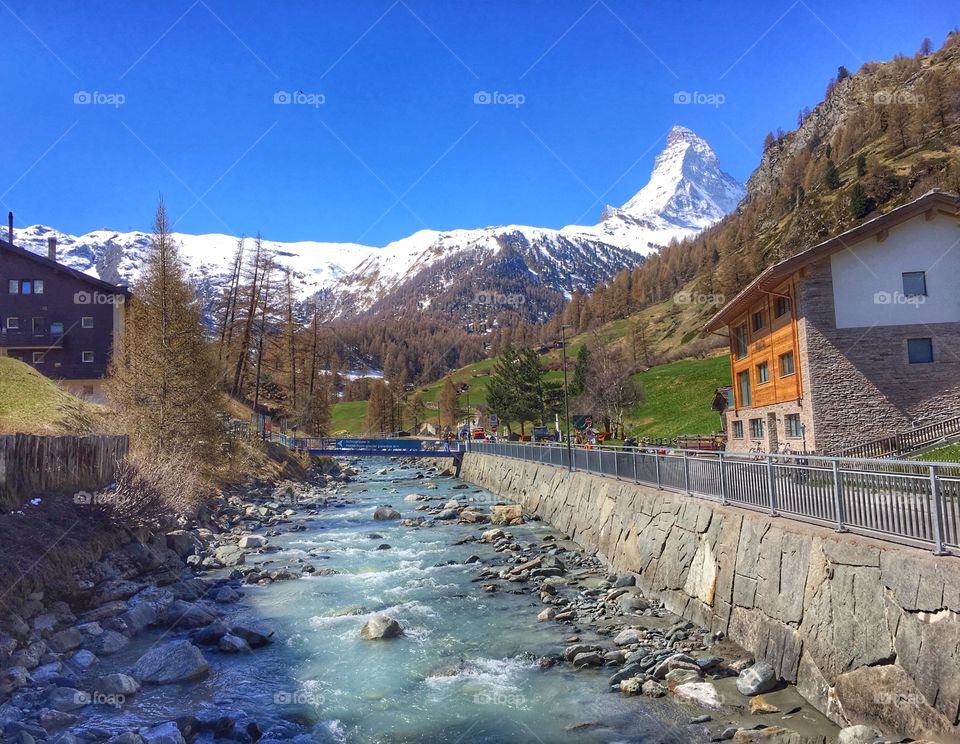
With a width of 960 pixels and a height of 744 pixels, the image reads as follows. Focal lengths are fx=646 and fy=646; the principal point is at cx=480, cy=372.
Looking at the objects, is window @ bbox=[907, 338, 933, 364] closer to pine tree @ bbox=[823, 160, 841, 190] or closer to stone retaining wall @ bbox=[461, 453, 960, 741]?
stone retaining wall @ bbox=[461, 453, 960, 741]

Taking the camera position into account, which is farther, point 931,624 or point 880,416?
point 880,416

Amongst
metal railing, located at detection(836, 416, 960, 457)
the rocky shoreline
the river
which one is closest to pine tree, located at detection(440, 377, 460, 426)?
metal railing, located at detection(836, 416, 960, 457)

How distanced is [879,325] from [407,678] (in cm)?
2529

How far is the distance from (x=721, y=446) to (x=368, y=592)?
25.5 meters

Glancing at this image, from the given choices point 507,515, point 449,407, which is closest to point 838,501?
point 507,515

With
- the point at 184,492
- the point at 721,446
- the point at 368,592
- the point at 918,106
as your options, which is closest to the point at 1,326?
the point at 184,492

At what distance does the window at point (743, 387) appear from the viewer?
36556 millimetres

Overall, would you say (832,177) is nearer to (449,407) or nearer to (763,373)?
(449,407)

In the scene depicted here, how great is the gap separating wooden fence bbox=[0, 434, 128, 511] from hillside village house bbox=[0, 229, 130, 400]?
104ft

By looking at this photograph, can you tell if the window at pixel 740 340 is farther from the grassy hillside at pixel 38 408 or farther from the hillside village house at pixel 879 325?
the grassy hillside at pixel 38 408

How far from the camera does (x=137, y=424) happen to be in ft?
90.6

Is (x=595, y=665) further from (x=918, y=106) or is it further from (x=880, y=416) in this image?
(x=918, y=106)

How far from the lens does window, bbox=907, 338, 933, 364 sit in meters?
26.6

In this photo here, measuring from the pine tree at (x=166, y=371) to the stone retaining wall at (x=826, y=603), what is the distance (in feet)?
65.4
